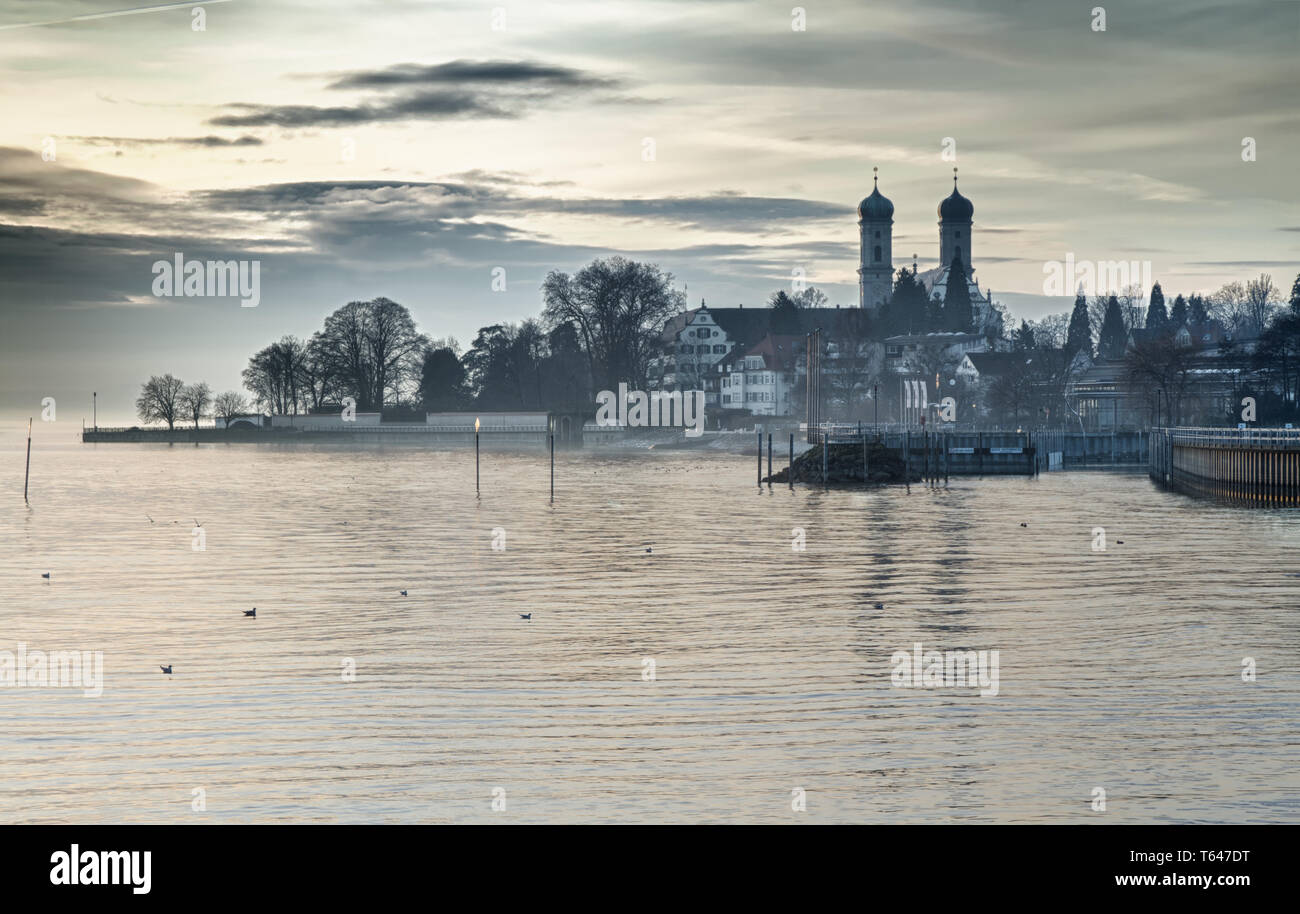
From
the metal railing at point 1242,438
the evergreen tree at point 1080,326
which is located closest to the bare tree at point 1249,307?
the evergreen tree at point 1080,326

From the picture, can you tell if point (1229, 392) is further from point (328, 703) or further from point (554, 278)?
point (328, 703)

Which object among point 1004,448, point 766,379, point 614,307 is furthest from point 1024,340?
point 1004,448

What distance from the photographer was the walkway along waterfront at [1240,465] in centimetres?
5956

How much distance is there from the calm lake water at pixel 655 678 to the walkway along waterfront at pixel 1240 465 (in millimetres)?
14956

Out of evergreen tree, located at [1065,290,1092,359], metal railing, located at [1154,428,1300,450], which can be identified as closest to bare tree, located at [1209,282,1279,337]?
evergreen tree, located at [1065,290,1092,359]

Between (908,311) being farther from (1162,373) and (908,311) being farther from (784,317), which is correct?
(1162,373)

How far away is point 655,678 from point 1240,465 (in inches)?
2034

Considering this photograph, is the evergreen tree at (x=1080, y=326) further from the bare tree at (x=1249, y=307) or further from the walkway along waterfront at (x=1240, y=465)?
the walkway along waterfront at (x=1240, y=465)

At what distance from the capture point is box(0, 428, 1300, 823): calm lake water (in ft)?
44.3

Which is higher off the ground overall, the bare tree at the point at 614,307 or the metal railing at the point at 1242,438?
the bare tree at the point at 614,307

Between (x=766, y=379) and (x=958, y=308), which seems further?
(x=958, y=308)

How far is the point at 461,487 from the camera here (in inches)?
3211

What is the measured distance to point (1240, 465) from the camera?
63594 mm
